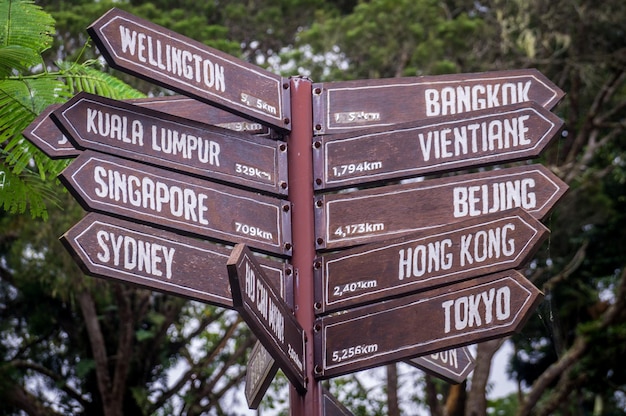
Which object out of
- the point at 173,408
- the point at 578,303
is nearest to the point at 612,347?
the point at 578,303

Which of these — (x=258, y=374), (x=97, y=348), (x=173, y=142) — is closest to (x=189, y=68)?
(x=173, y=142)

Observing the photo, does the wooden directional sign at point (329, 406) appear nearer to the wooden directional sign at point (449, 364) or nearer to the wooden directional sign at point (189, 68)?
the wooden directional sign at point (449, 364)

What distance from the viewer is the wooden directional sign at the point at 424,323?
3846 mm

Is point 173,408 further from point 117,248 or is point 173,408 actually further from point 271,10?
point 117,248

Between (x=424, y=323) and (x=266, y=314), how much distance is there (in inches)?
28.6

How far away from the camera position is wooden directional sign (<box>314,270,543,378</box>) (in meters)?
3.85

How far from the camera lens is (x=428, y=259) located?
4.02 metres

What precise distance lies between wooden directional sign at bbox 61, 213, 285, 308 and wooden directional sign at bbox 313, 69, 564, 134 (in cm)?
94

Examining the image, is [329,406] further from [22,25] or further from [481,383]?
[481,383]

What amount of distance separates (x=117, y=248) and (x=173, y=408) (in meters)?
10.9

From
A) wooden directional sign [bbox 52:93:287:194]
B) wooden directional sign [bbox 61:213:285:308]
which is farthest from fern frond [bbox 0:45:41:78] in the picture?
wooden directional sign [bbox 61:213:285:308]

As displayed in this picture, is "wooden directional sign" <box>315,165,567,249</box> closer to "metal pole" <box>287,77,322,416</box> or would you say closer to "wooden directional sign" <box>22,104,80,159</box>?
"metal pole" <box>287,77,322,416</box>

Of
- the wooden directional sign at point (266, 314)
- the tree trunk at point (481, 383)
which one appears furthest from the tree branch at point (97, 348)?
the wooden directional sign at point (266, 314)

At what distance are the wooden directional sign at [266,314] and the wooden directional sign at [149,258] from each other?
234 millimetres
